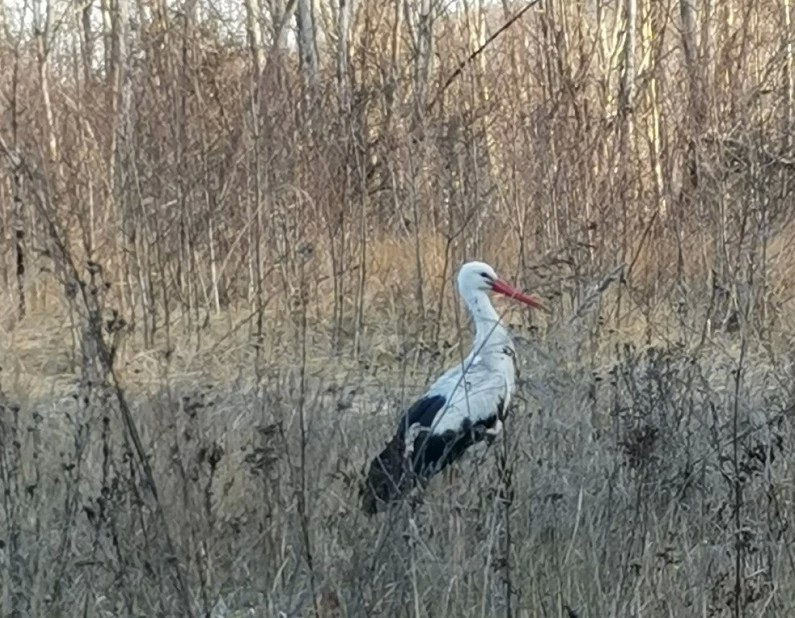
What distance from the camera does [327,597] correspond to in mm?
2982

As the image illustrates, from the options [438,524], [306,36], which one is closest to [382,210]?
[306,36]

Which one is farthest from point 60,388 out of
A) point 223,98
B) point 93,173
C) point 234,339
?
point 223,98

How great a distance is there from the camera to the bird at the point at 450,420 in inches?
140

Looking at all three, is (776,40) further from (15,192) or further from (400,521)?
(400,521)

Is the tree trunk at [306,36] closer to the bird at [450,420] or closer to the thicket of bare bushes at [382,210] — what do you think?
the thicket of bare bushes at [382,210]

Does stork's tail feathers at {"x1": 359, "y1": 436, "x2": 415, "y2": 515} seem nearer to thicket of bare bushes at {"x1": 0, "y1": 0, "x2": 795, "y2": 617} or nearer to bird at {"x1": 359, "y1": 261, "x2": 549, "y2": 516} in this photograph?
bird at {"x1": 359, "y1": 261, "x2": 549, "y2": 516}

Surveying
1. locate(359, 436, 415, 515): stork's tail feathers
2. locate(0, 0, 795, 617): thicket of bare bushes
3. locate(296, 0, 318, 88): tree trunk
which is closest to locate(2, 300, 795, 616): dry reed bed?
locate(359, 436, 415, 515): stork's tail feathers

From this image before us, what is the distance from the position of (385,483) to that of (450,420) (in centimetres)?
84

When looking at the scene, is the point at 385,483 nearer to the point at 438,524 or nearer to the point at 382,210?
the point at 438,524

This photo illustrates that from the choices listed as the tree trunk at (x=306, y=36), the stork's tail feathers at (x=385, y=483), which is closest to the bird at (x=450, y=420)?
the stork's tail feathers at (x=385, y=483)

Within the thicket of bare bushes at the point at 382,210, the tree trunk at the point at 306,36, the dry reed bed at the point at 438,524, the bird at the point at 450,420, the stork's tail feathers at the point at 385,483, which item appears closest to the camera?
the dry reed bed at the point at 438,524

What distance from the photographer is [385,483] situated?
12.2ft

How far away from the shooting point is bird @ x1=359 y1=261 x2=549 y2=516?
3.55 meters

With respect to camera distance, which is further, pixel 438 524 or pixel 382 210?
pixel 382 210
